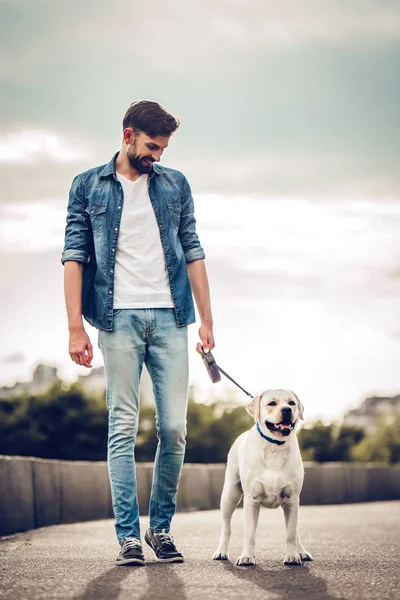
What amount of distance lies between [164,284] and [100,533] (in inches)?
153

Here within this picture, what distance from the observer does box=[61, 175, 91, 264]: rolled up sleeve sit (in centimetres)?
635

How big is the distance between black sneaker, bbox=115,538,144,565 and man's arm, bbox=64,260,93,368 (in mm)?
1039

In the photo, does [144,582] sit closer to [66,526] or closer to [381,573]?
[381,573]

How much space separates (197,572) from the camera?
547 cm

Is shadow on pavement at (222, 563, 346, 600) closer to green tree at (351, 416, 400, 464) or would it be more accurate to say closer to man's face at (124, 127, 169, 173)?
man's face at (124, 127, 169, 173)

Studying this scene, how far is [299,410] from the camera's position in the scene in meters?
6.40

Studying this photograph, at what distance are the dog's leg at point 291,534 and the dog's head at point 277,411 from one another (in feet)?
1.36

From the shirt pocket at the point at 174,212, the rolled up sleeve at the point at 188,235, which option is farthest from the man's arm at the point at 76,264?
the rolled up sleeve at the point at 188,235

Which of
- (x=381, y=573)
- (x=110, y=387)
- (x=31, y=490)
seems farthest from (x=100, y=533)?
(x=381, y=573)

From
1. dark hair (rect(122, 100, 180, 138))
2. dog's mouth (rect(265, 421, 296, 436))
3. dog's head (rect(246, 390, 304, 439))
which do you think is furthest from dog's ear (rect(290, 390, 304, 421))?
dark hair (rect(122, 100, 180, 138))

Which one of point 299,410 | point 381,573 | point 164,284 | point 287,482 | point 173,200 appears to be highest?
point 173,200

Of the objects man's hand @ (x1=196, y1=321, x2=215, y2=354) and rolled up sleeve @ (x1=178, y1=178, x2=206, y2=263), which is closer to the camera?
man's hand @ (x1=196, y1=321, x2=215, y2=354)

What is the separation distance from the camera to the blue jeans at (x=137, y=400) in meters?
6.07

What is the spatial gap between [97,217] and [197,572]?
218cm
